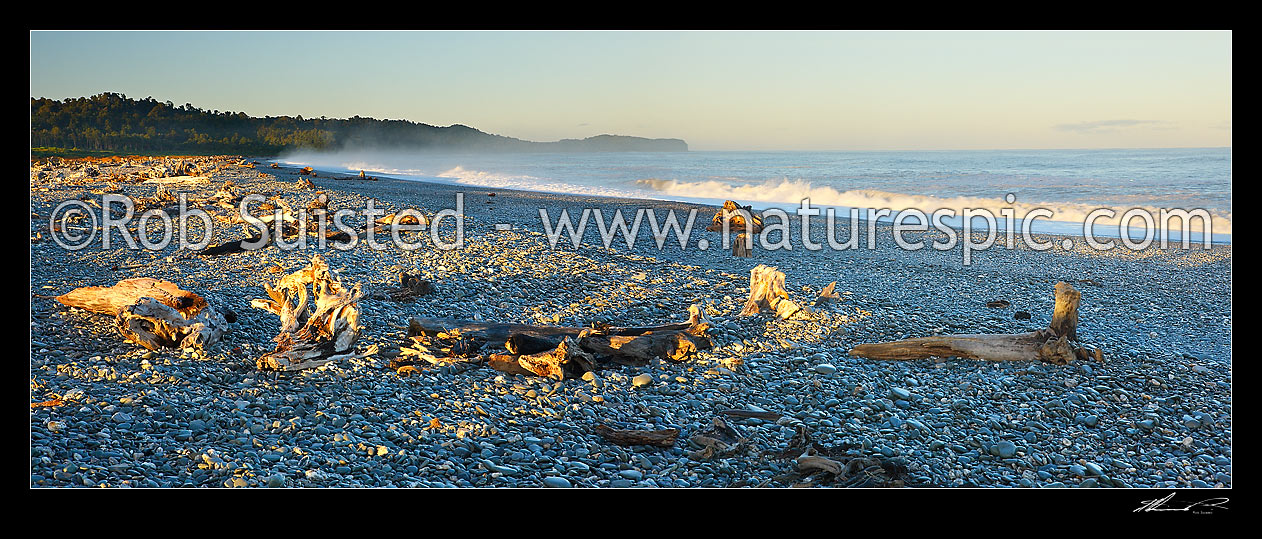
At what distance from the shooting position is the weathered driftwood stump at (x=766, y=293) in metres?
7.66

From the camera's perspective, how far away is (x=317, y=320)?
5980mm

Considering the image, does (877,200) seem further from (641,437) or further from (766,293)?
(641,437)

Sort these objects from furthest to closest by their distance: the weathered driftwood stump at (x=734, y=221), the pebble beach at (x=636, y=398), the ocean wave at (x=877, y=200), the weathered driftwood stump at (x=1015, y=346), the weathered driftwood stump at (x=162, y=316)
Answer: the ocean wave at (x=877, y=200) < the weathered driftwood stump at (x=734, y=221) < the weathered driftwood stump at (x=1015, y=346) < the weathered driftwood stump at (x=162, y=316) < the pebble beach at (x=636, y=398)

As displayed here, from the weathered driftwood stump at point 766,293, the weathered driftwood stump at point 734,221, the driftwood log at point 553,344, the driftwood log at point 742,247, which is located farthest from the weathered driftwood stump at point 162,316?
the weathered driftwood stump at point 734,221

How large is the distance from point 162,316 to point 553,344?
10.8 feet

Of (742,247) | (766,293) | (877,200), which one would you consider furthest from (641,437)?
(877,200)

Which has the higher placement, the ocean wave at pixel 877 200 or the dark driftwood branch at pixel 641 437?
the ocean wave at pixel 877 200

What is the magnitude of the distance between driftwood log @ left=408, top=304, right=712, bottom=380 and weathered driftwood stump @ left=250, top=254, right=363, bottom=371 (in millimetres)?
576

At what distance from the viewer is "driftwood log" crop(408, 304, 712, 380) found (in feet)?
19.0

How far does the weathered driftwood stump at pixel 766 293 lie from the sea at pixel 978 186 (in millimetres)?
7488

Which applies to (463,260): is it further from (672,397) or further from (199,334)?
(672,397)

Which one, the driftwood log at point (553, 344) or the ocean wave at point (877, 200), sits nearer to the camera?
the driftwood log at point (553, 344)

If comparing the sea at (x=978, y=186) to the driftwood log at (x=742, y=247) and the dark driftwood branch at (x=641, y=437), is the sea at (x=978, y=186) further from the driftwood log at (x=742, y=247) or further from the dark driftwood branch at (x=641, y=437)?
the dark driftwood branch at (x=641, y=437)

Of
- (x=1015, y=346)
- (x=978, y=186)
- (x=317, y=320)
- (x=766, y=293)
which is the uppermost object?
(x=978, y=186)
